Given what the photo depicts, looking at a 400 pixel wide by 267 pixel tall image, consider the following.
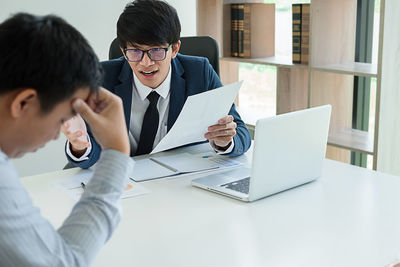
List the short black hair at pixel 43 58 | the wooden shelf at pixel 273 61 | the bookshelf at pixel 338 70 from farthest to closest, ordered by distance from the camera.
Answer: the wooden shelf at pixel 273 61, the bookshelf at pixel 338 70, the short black hair at pixel 43 58

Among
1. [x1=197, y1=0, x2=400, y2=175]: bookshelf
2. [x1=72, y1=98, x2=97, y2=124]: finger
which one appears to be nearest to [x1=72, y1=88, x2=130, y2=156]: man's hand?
[x1=72, y1=98, x2=97, y2=124]: finger

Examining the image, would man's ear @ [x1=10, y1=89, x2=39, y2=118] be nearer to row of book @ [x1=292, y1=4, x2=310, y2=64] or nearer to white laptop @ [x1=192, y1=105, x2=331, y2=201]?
white laptop @ [x1=192, y1=105, x2=331, y2=201]

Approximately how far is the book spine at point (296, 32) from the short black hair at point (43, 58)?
214cm

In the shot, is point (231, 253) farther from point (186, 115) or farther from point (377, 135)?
point (377, 135)

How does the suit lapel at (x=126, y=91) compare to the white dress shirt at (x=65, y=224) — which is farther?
the suit lapel at (x=126, y=91)

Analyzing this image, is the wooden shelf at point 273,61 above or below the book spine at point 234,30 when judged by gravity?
below

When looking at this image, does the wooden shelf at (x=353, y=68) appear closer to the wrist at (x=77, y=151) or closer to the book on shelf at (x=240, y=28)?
the book on shelf at (x=240, y=28)

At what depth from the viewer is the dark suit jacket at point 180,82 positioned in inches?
77.2

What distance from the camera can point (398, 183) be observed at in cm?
163

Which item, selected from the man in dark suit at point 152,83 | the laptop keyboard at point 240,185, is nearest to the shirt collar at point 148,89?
the man in dark suit at point 152,83

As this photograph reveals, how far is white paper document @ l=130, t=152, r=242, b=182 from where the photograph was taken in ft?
5.59

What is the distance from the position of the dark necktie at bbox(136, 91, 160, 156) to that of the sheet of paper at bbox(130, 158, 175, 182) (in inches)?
5.6

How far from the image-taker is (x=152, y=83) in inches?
76.6

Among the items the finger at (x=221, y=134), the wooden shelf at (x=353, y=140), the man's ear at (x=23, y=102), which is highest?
the man's ear at (x=23, y=102)
